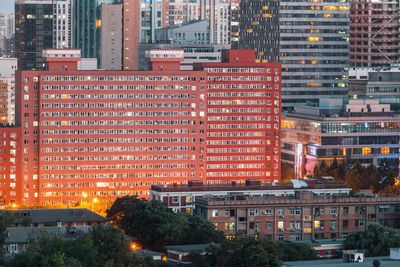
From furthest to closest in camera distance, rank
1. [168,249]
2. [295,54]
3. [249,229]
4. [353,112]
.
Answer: [295,54], [353,112], [249,229], [168,249]

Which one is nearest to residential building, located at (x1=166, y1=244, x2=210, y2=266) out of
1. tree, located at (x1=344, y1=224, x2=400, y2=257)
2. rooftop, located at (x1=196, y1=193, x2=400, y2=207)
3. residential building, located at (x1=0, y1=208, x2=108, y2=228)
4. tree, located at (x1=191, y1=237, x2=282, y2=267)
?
tree, located at (x1=191, y1=237, x2=282, y2=267)

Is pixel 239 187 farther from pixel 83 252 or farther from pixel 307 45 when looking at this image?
pixel 307 45

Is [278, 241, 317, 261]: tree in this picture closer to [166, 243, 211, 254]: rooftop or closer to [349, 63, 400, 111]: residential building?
[166, 243, 211, 254]: rooftop

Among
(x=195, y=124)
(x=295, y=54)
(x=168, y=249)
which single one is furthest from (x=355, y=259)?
(x=295, y=54)

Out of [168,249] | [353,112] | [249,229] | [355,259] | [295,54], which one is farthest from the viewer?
[295,54]

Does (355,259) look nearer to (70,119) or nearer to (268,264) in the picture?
(268,264)

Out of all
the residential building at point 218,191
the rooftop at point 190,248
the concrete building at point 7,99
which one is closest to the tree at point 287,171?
the residential building at point 218,191

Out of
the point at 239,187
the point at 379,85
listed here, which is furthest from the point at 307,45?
the point at 239,187

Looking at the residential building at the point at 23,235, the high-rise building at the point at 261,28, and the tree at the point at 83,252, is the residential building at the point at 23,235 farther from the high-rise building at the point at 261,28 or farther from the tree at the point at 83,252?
the high-rise building at the point at 261,28
